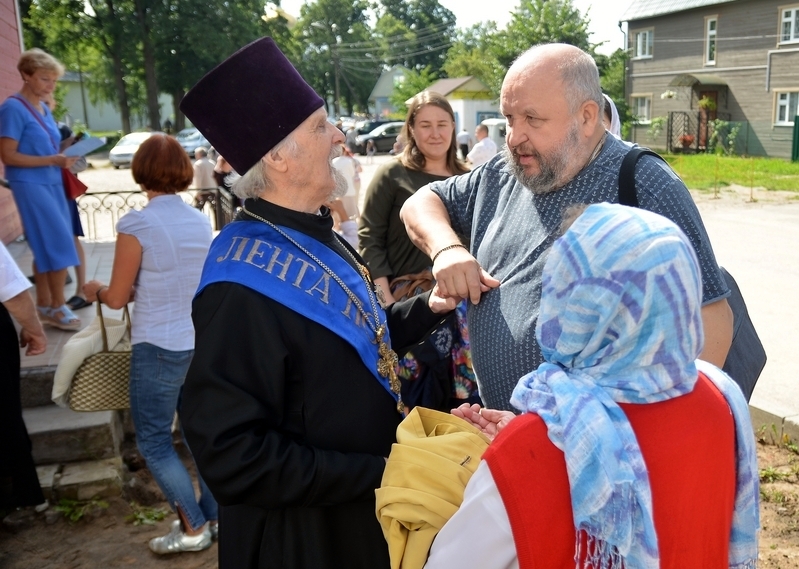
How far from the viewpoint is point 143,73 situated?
44.6 meters

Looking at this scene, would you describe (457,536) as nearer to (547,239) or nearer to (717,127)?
(547,239)

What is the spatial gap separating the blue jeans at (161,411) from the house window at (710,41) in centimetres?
3325

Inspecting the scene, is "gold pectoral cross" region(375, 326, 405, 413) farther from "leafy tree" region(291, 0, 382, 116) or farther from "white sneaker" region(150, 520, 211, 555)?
"leafy tree" region(291, 0, 382, 116)

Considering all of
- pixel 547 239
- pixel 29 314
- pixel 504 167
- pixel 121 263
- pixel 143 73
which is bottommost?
pixel 29 314

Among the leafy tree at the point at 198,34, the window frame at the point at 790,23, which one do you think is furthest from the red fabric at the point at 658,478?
the leafy tree at the point at 198,34

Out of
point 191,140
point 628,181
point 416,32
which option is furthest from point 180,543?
point 416,32

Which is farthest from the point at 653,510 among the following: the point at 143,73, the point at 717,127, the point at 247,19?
the point at 143,73

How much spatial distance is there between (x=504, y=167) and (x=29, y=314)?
2.32 m

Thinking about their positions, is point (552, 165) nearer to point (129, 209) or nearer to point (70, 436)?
point (70, 436)

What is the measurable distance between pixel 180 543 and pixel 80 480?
2.81ft

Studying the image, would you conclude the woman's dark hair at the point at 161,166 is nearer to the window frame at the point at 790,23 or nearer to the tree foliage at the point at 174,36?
the window frame at the point at 790,23

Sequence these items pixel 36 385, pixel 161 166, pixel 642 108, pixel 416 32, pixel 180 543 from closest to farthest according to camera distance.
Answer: pixel 161 166 < pixel 180 543 < pixel 36 385 < pixel 642 108 < pixel 416 32

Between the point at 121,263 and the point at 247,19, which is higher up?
the point at 247,19

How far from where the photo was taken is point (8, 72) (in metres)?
8.84
